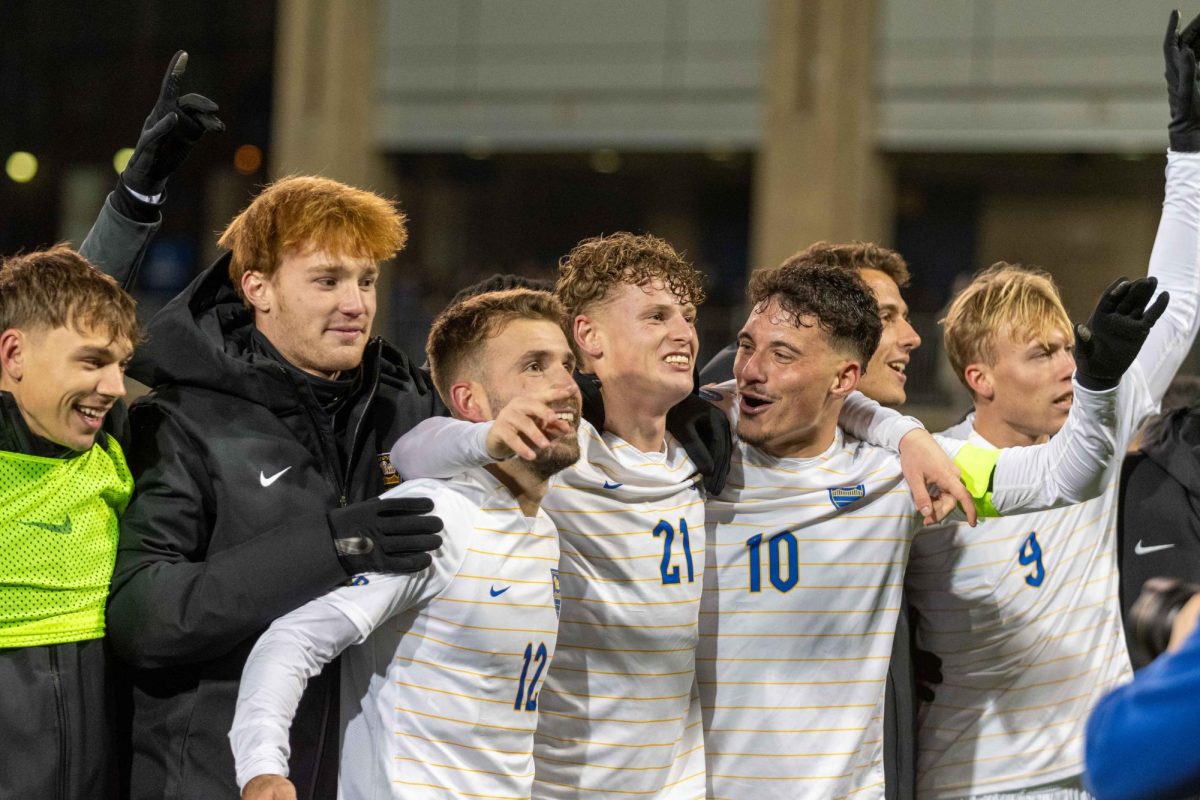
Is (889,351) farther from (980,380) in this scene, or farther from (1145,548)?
(1145,548)

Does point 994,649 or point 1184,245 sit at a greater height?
point 1184,245

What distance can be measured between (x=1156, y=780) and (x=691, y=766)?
1.94m

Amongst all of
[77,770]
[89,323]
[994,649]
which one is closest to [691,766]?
[994,649]

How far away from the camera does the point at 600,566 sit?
350 cm

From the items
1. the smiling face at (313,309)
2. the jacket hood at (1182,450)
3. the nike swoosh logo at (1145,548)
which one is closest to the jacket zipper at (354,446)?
the smiling face at (313,309)

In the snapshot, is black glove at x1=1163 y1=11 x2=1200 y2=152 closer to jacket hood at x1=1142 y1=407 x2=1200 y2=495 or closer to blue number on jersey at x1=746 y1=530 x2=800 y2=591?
jacket hood at x1=1142 y1=407 x2=1200 y2=495

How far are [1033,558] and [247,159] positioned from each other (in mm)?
22890

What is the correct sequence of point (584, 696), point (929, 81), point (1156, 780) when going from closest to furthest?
point (1156, 780)
point (584, 696)
point (929, 81)

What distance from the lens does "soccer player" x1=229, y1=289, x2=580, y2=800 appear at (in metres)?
3.01

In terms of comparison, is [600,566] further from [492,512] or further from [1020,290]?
[1020,290]

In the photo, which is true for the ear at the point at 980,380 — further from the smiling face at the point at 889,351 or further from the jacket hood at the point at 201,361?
the jacket hood at the point at 201,361

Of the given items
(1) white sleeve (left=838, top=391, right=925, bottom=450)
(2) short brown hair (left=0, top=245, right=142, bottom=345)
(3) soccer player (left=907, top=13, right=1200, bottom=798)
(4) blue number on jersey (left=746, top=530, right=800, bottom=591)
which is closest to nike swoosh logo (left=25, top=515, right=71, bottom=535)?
(2) short brown hair (left=0, top=245, right=142, bottom=345)

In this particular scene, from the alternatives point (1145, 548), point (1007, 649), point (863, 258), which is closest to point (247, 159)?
point (863, 258)

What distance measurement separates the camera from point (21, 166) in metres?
26.7
